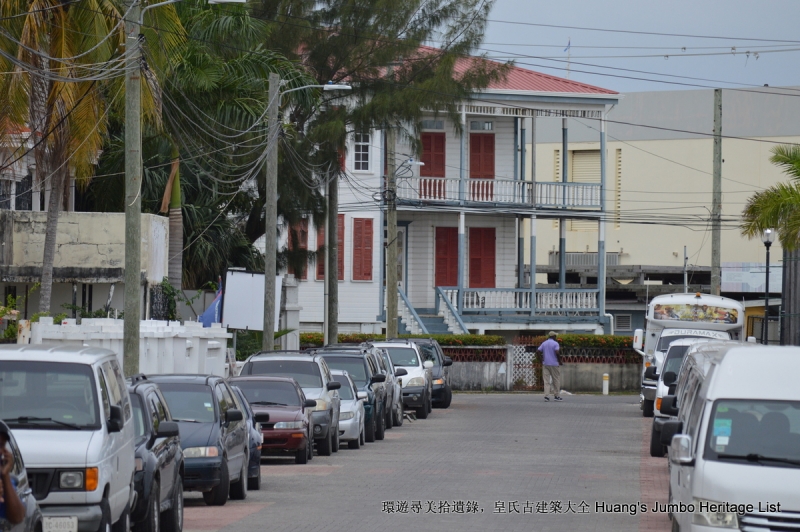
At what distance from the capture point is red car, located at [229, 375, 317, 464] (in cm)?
1975

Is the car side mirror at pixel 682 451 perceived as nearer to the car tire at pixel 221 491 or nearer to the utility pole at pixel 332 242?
the car tire at pixel 221 491

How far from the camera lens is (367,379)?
85.0 feet

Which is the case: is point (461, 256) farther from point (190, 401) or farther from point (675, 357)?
point (190, 401)

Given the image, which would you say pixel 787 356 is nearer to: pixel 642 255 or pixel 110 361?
pixel 110 361

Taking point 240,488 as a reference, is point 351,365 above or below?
above

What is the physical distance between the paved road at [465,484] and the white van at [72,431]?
8.64 feet

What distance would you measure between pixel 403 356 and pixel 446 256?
14923 millimetres

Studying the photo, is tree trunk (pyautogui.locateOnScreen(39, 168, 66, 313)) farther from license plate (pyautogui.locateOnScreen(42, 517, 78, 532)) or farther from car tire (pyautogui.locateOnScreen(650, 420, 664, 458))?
license plate (pyautogui.locateOnScreen(42, 517, 78, 532))

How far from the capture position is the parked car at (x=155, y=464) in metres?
11.8

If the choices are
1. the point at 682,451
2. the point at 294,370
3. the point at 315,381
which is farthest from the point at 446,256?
the point at 682,451

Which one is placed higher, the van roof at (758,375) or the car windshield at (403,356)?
the van roof at (758,375)

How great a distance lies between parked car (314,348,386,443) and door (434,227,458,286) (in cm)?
2108

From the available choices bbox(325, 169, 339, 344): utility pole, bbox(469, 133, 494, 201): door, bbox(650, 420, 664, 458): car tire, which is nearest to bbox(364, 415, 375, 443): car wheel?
bbox(650, 420, 664, 458): car tire

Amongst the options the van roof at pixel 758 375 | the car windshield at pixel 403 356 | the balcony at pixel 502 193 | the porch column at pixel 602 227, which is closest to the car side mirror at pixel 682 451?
the van roof at pixel 758 375
